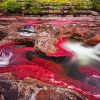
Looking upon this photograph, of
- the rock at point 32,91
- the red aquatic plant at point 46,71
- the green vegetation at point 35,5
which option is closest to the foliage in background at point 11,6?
the green vegetation at point 35,5

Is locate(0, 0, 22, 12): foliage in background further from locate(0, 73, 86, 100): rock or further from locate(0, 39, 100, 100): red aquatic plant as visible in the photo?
locate(0, 73, 86, 100): rock

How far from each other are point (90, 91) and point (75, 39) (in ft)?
21.8

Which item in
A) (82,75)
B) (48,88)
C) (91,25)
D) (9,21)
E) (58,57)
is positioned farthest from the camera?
(9,21)

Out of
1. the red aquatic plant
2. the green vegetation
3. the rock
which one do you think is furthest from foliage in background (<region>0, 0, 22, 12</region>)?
the rock

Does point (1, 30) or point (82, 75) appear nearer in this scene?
point (82, 75)

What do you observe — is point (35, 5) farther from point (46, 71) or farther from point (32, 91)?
point (32, 91)

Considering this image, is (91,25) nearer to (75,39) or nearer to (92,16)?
(75,39)

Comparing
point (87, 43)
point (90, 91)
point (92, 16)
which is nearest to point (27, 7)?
point (92, 16)

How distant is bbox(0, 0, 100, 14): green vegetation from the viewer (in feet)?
66.7

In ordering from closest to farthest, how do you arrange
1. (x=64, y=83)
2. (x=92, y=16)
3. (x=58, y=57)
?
(x=64, y=83) < (x=58, y=57) < (x=92, y=16)

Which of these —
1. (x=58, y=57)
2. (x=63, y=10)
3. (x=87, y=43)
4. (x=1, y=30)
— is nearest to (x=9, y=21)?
(x=1, y=30)

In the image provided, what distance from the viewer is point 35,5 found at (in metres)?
20.6

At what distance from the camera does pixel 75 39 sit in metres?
14.4

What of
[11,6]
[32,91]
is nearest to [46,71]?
[32,91]
